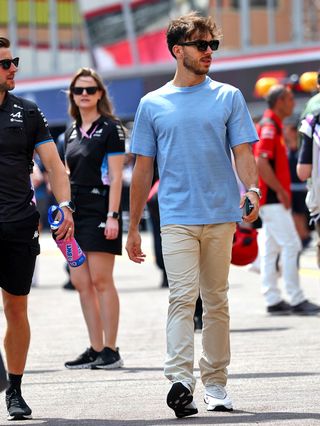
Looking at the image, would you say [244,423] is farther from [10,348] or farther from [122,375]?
[122,375]

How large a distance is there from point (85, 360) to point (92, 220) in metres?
0.95

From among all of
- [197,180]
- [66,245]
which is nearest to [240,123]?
[197,180]

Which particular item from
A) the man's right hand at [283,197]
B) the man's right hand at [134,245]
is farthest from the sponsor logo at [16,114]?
the man's right hand at [283,197]

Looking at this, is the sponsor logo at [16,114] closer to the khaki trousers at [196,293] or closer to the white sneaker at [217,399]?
the khaki trousers at [196,293]

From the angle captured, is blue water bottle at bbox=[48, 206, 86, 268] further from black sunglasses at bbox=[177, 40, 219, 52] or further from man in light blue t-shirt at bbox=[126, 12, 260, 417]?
black sunglasses at bbox=[177, 40, 219, 52]

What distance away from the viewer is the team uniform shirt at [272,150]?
12.0m

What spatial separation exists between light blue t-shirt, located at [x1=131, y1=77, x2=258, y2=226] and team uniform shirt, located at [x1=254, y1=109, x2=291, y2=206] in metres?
4.94

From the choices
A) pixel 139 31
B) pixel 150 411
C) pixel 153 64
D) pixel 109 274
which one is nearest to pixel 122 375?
pixel 109 274

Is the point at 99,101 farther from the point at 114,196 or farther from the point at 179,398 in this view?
the point at 179,398

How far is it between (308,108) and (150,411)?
360 centimetres

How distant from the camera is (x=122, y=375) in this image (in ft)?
28.8

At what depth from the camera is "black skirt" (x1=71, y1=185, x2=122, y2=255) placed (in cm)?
927

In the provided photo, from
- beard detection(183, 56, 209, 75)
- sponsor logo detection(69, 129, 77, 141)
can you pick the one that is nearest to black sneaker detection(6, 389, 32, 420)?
beard detection(183, 56, 209, 75)

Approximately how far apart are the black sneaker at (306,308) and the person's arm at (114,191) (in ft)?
11.0
